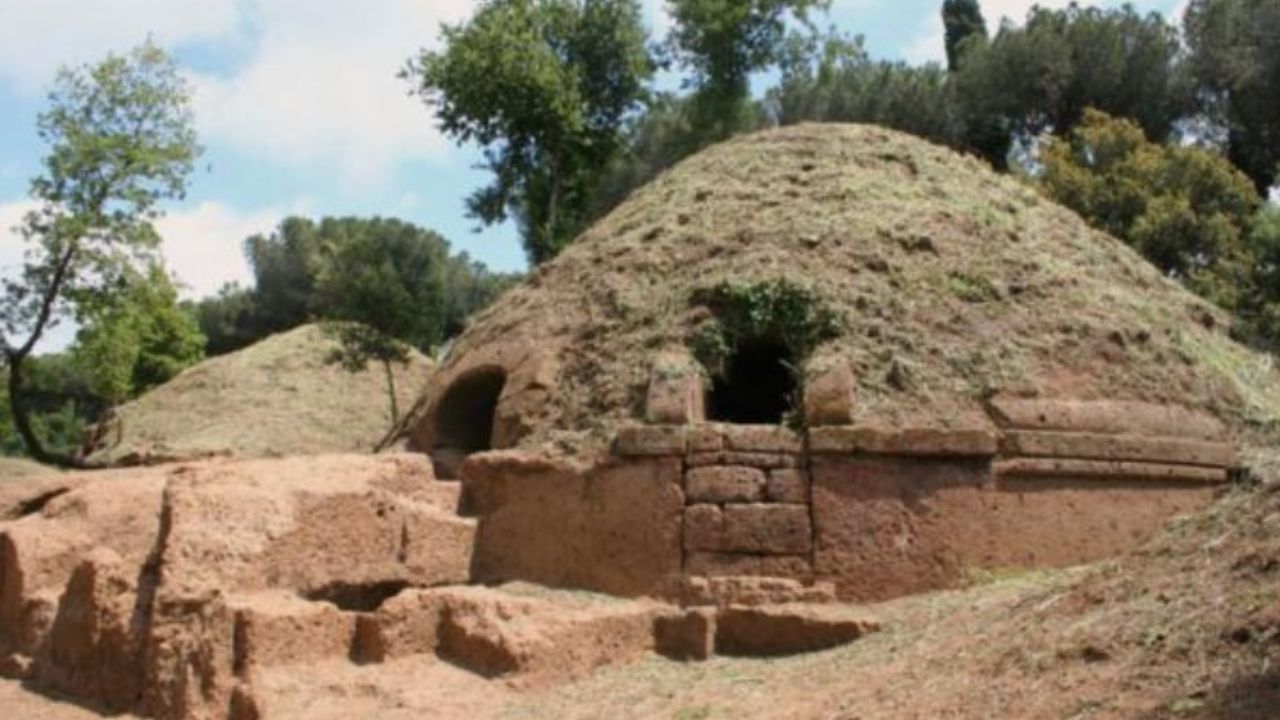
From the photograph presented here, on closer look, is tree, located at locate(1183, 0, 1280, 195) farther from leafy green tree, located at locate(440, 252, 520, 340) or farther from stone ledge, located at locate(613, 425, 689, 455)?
stone ledge, located at locate(613, 425, 689, 455)

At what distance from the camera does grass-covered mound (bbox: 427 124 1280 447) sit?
10.2m

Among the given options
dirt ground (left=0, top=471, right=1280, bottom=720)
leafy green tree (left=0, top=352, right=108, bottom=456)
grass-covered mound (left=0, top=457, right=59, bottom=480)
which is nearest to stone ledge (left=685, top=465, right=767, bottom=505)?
dirt ground (left=0, top=471, right=1280, bottom=720)

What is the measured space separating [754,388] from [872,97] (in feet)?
53.2

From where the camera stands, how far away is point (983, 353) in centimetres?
1022

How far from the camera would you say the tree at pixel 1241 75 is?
25.6m

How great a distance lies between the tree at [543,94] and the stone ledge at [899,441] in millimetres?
13198

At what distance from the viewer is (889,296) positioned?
10.6m

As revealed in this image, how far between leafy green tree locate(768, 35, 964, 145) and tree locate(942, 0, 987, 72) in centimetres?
220

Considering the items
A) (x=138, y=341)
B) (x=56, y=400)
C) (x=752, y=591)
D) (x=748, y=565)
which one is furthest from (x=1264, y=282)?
(x=56, y=400)

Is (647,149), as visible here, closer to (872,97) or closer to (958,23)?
(872,97)

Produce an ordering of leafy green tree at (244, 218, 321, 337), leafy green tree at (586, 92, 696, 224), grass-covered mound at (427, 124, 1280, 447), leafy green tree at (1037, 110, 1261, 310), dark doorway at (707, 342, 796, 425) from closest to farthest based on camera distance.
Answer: grass-covered mound at (427, 124, 1280, 447)
dark doorway at (707, 342, 796, 425)
leafy green tree at (1037, 110, 1261, 310)
leafy green tree at (586, 92, 696, 224)
leafy green tree at (244, 218, 321, 337)

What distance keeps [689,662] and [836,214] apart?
4.21 metres

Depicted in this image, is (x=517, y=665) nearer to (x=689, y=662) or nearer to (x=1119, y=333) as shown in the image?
(x=689, y=662)

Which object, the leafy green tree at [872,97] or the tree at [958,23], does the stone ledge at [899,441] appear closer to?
the leafy green tree at [872,97]
